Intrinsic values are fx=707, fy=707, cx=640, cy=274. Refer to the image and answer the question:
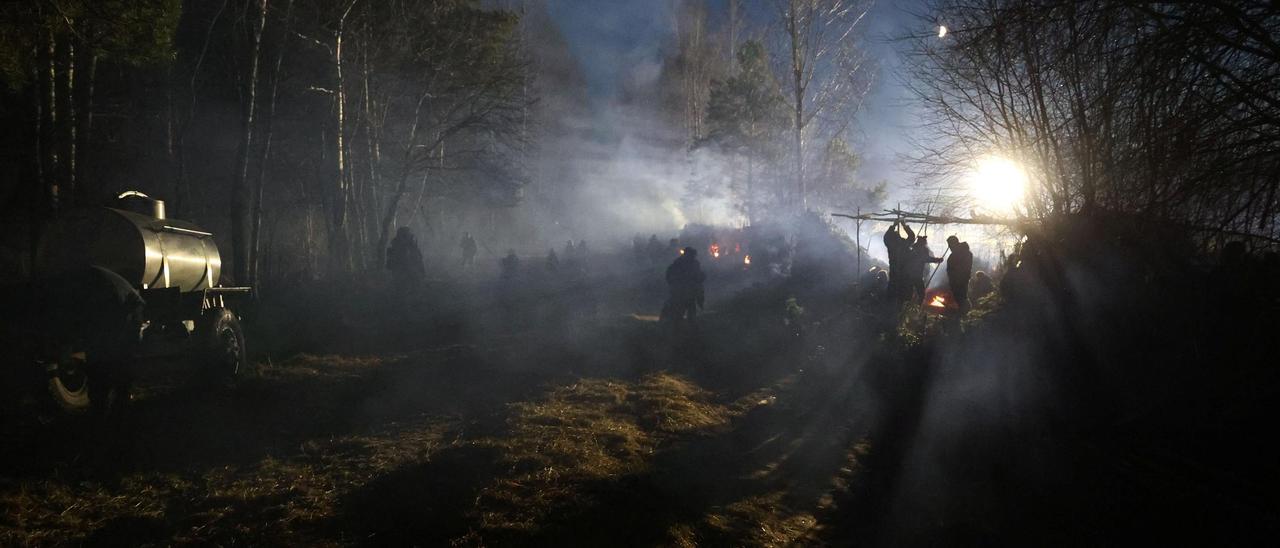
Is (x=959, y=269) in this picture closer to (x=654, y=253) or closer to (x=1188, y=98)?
(x=1188, y=98)

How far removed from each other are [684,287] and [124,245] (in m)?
11.3

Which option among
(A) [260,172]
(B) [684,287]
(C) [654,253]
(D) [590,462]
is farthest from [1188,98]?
(C) [654,253]

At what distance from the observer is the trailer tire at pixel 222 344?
9055 mm

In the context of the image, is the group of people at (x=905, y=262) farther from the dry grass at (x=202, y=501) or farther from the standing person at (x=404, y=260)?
the standing person at (x=404, y=260)

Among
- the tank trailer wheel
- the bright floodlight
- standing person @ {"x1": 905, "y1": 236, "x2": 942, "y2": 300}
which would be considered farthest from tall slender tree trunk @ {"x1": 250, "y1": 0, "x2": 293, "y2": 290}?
the bright floodlight

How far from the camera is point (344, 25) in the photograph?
2242 centimetres

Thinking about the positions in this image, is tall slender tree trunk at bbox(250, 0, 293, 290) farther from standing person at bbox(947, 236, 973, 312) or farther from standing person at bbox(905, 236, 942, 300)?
standing person at bbox(947, 236, 973, 312)

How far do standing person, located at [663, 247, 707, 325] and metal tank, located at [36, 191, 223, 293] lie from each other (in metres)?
10.3

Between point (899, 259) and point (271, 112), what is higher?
point (271, 112)

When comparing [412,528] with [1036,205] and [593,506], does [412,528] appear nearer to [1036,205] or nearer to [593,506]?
[593,506]

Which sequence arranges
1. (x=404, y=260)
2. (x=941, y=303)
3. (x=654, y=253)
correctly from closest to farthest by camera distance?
(x=941, y=303) → (x=404, y=260) → (x=654, y=253)

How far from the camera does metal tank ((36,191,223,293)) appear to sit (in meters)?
7.73

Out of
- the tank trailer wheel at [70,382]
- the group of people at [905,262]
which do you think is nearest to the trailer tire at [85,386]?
the tank trailer wheel at [70,382]

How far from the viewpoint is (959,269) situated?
1319cm
